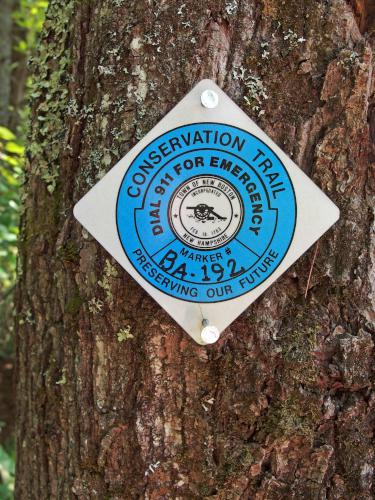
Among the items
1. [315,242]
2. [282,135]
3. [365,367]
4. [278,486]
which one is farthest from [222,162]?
[278,486]

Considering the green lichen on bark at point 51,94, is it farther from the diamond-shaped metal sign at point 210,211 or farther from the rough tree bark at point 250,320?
the diamond-shaped metal sign at point 210,211

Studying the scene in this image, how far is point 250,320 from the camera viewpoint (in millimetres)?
1272

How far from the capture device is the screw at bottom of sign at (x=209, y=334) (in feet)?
4.08

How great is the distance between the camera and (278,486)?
4.12 feet

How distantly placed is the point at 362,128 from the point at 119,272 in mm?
684

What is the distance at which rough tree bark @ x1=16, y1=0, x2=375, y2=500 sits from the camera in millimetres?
1262

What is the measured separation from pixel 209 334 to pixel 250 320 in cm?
11

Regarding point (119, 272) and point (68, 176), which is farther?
point (68, 176)

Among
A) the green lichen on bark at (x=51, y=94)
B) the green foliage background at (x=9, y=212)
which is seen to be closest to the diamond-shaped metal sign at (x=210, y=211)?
the green lichen on bark at (x=51, y=94)

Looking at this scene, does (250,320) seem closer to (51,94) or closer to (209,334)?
Result: (209,334)

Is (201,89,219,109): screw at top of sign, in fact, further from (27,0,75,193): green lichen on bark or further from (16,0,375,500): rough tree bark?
(27,0,75,193): green lichen on bark

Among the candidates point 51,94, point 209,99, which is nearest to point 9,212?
point 51,94

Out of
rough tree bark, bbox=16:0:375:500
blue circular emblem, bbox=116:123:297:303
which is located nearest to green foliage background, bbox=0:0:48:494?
rough tree bark, bbox=16:0:375:500

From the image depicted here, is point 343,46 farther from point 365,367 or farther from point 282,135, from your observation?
point 365,367
